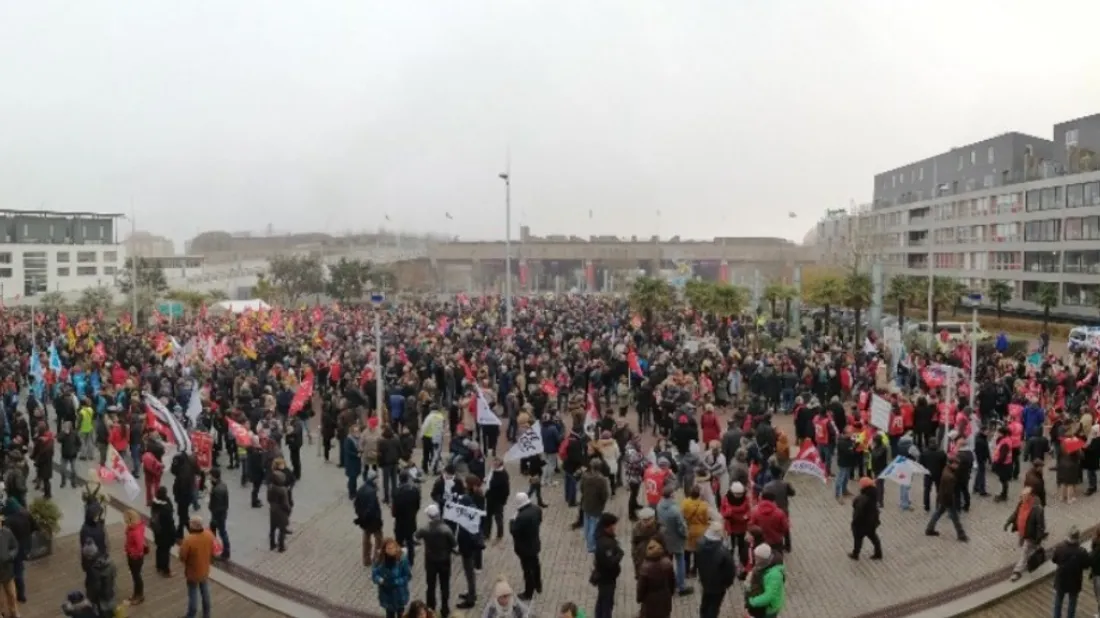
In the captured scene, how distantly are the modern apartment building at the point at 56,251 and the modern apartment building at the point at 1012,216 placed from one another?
78.1 metres

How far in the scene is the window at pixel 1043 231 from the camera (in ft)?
178

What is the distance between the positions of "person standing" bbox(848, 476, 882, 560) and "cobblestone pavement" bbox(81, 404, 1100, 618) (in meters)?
0.24

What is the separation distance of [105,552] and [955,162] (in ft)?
243

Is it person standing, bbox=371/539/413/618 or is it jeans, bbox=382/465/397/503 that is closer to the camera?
person standing, bbox=371/539/413/618

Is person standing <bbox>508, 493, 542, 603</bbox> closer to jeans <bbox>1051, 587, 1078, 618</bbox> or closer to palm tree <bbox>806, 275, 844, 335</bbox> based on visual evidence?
jeans <bbox>1051, 587, 1078, 618</bbox>

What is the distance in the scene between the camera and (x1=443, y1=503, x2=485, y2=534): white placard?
37.0ft

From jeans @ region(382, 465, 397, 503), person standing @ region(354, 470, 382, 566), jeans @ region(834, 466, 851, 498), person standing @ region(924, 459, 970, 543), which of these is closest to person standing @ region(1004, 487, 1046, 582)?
person standing @ region(924, 459, 970, 543)

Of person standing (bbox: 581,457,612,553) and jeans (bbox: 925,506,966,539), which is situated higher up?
person standing (bbox: 581,457,612,553)

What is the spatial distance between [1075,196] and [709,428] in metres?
46.2

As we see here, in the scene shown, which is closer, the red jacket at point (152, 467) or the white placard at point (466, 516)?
the white placard at point (466, 516)

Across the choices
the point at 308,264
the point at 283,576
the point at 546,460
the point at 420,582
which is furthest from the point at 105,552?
the point at 308,264

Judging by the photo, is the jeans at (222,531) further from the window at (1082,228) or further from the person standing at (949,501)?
the window at (1082,228)

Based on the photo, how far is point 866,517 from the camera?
40.1 ft

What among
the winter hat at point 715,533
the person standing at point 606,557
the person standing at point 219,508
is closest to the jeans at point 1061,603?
the winter hat at point 715,533
